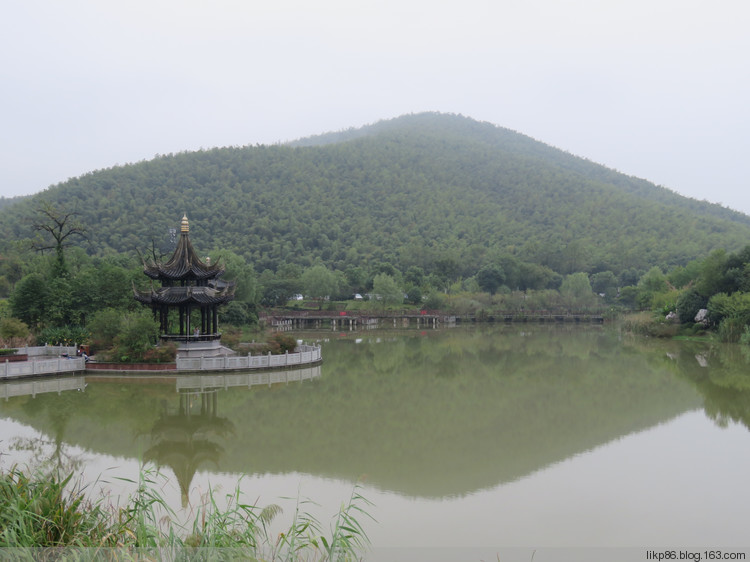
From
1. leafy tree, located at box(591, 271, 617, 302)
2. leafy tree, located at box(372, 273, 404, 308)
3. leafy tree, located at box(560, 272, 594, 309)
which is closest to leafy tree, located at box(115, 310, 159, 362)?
leafy tree, located at box(372, 273, 404, 308)

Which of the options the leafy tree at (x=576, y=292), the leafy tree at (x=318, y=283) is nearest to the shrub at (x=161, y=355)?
the leafy tree at (x=318, y=283)

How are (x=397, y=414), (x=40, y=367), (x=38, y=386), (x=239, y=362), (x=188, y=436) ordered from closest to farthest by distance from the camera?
(x=188, y=436) < (x=397, y=414) < (x=38, y=386) < (x=40, y=367) < (x=239, y=362)

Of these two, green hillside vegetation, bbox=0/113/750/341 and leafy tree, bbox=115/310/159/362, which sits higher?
green hillside vegetation, bbox=0/113/750/341

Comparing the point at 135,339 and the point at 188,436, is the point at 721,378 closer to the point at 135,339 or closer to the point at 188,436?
the point at 188,436

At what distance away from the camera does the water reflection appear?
12172 millimetres

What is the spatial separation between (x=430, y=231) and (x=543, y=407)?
80171mm

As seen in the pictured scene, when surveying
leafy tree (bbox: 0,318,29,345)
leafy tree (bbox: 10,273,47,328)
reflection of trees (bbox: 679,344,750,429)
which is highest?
leafy tree (bbox: 10,273,47,328)

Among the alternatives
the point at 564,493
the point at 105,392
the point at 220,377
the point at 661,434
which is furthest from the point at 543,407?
the point at 105,392

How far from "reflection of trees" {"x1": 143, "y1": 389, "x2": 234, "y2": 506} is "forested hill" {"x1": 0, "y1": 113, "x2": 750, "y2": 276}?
60.2 m

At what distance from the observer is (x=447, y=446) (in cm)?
1355

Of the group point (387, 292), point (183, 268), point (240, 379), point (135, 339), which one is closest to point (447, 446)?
point (240, 379)

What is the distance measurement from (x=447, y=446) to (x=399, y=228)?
85320 millimetres

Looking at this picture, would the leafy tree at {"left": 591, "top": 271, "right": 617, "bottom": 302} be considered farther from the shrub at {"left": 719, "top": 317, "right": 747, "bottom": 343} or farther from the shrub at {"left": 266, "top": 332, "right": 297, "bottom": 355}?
the shrub at {"left": 266, "top": 332, "right": 297, "bottom": 355}

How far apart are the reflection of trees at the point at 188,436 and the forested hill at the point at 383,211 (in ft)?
197
